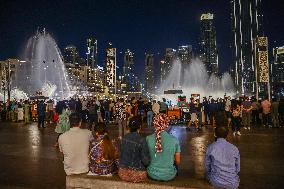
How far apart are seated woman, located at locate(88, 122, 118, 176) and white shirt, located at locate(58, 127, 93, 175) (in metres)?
0.39

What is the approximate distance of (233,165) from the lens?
586 cm

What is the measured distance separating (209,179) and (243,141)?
979 cm

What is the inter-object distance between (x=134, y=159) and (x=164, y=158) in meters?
0.56

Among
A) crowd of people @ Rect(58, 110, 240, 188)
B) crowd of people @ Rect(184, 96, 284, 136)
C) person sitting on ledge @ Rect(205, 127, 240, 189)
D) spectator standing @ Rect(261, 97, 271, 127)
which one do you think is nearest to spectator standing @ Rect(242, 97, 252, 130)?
crowd of people @ Rect(184, 96, 284, 136)

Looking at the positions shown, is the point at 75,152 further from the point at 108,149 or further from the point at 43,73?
the point at 43,73

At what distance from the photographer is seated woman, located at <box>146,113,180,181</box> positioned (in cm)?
611

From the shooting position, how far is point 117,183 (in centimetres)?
625

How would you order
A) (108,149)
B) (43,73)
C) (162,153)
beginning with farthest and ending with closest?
(43,73), (108,149), (162,153)

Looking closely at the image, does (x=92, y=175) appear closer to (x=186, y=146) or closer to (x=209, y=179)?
(x=209, y=179)

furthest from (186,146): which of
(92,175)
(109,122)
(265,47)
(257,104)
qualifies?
(265,47)

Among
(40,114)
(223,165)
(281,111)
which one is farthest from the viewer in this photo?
(40,114)

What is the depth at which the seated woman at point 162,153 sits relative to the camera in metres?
6.11

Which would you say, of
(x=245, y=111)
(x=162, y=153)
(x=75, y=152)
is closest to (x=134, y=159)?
(x=162, y=153)

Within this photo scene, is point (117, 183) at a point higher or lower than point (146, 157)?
lower
